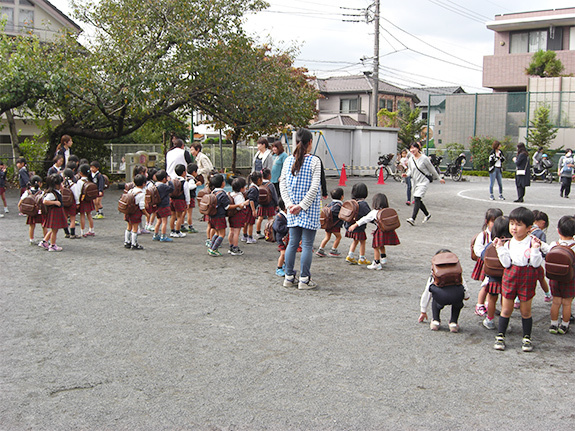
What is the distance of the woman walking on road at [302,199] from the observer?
22.4 feet

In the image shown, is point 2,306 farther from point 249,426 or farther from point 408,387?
point 408,387

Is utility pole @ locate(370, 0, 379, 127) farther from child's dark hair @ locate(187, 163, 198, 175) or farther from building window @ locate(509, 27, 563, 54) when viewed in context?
child's dark hair @ locate(187, 163, 198, 175)

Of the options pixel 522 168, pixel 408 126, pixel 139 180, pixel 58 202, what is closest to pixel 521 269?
pixel 139 180

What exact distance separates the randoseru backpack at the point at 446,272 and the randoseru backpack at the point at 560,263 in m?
0.74

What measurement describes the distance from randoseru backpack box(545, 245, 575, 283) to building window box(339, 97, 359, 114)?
4794 centimetres

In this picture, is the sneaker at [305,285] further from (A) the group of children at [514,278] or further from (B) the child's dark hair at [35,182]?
(B) the child's dark hair at [35,182]

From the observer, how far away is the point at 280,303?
20.9 feet

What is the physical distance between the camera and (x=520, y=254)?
194 inches

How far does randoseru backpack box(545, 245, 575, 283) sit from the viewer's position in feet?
16.2

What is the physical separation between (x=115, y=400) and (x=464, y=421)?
2.28m

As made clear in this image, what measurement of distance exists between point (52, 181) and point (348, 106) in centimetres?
4522

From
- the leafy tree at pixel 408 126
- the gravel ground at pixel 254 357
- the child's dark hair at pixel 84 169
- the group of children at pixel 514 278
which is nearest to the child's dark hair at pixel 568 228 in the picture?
the group of children at pixel 514 278

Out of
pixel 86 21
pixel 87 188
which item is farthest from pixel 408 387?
pixel 86 21

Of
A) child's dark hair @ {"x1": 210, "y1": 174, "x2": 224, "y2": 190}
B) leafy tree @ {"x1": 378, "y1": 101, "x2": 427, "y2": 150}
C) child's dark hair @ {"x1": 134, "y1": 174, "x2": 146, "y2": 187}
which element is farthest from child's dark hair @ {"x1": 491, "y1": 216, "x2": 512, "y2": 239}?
leafy tree @ {"x1": 378, "y1": 101, "x2": 427, "y2": 150}
